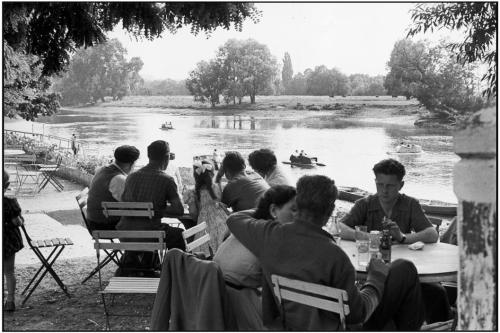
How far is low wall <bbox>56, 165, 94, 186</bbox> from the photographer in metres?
13.4

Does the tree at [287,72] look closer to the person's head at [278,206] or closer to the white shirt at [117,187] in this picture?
the white shirt at [117,187]

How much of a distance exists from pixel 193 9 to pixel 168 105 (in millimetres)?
19482

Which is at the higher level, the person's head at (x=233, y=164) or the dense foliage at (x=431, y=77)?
the dense foliage at (x=431, y=77)

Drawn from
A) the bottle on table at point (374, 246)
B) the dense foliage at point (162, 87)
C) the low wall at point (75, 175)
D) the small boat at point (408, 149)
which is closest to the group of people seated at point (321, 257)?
the bottle on table at point (374, 246)

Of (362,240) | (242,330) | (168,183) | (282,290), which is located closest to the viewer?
(282,290)

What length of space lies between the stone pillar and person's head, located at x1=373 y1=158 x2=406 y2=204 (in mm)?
1755

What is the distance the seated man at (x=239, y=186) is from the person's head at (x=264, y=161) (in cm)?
27

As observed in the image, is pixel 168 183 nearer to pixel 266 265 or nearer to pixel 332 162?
pixel 266 265

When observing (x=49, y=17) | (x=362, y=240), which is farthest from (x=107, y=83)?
(x=362, y=240)

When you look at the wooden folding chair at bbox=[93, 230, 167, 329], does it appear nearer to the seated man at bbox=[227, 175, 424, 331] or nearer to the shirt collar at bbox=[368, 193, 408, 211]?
the seated man at bbox=[227, 175, 424, 331]

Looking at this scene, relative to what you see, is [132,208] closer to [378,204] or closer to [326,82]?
[378,204]

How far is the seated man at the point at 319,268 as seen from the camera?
2492 millimetres

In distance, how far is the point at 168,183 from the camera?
4.86m

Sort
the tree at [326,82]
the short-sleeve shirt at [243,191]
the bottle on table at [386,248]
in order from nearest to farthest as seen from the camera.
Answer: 1. the bottle on table at [386,248]
2. the short-sleeve shirt at [243,191]
3. the tree at [326,82]
